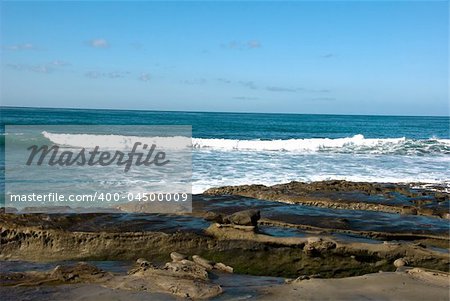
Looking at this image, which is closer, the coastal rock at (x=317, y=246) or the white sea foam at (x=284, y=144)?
the coastal rock at (x=317, y=246)

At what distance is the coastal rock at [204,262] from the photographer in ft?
18.5

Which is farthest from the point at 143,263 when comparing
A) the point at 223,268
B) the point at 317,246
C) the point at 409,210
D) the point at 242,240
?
the point at 409,210

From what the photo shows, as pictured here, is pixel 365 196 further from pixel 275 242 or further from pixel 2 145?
pixel 2 145

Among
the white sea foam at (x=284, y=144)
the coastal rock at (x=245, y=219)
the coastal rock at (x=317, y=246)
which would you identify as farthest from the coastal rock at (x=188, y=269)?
the white sea foam at (x=284, y=144)

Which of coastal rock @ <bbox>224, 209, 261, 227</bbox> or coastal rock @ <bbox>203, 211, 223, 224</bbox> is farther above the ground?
coastal rock @ <bbox>224, 209, 261, 227</bbox>

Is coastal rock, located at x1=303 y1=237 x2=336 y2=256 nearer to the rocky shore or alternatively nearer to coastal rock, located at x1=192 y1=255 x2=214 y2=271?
the rocky shore

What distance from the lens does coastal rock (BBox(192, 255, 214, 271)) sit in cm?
563

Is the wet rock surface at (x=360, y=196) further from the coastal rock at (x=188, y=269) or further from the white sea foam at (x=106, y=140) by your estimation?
the white sea foam at (x=106, y=140)

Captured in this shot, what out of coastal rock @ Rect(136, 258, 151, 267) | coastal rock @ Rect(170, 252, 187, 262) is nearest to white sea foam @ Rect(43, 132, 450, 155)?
coastal rock @ Rect(170, 252, 187, 262)

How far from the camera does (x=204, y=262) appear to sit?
5730 millimetres

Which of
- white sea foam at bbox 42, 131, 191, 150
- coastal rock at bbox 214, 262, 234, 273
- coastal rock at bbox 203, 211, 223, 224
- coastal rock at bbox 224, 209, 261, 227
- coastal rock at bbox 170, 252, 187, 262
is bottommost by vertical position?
white sea foam at bbox 42, 131, 191, 150

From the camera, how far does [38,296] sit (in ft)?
15.2

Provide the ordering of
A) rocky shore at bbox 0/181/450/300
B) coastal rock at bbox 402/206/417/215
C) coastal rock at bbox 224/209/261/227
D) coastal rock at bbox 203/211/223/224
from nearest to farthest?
rocky shore at bbox 0/181/450/300 < coastal rock at bbox 224/209/261/227 < coastal rock at bbox 203/211/223/224 < coastal rock at bbox 402/206/417/215

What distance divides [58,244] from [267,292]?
3435 mm
